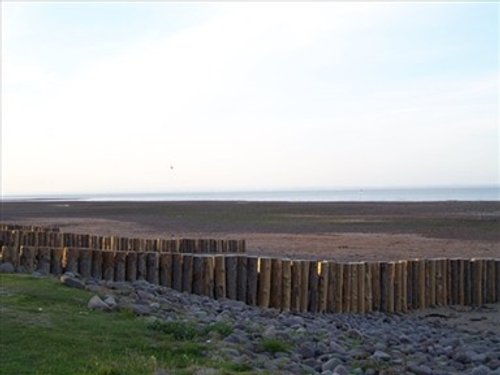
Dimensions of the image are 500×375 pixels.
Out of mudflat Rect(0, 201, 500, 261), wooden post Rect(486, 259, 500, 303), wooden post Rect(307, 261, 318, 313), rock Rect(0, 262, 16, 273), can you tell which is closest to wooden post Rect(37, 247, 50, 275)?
rock Rect(0, 262, 16, 273)

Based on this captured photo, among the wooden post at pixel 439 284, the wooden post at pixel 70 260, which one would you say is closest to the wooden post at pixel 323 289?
the wooden post at pixel 439 284

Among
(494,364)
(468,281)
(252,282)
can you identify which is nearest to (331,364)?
(494,364)

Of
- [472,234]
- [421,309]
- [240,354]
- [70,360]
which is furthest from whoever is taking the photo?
[472,234]

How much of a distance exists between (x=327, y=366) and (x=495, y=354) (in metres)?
3.09

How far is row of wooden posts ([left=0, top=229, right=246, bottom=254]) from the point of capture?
21.0 m

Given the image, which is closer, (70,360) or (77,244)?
(70,360)

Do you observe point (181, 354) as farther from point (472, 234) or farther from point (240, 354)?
point (472, 234)

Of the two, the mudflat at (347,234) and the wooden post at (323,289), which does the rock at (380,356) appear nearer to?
the wooden post at (323,289)

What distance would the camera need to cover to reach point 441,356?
1112cm

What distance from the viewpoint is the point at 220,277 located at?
50.0 ft

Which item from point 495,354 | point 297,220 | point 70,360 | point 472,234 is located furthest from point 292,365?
point 297,220

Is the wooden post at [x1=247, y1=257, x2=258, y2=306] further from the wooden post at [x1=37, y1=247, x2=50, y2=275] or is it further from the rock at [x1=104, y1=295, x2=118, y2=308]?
the wooden post at [x1=37, y1=247, x2=50, y2=275]

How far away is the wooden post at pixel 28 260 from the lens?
51.3ft

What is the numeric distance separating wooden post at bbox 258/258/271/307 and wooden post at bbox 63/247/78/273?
3.50 meters
